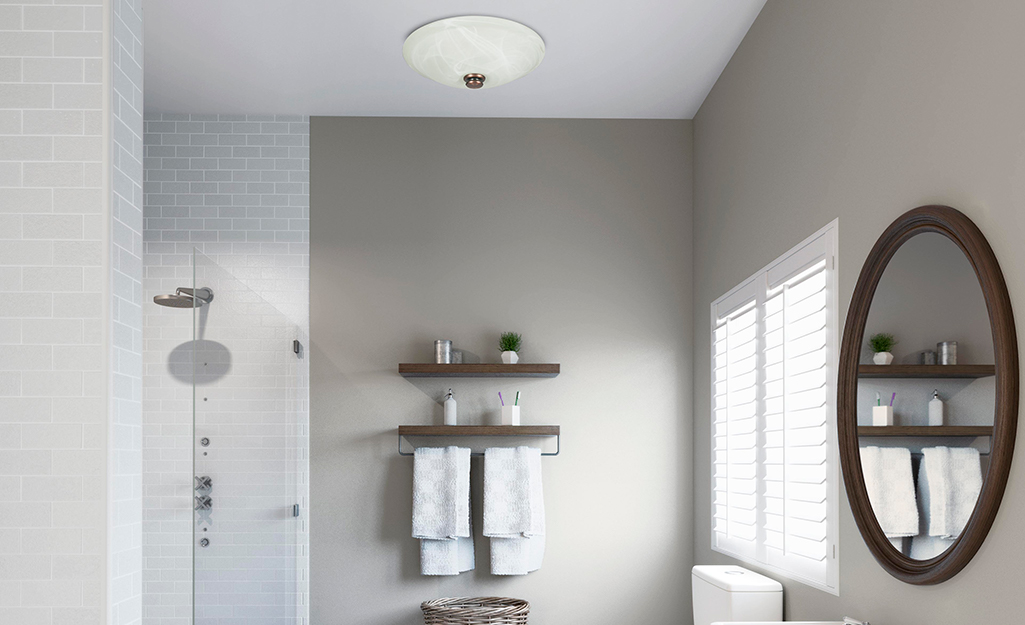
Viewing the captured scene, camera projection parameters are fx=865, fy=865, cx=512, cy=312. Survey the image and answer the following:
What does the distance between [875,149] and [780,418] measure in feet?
3.21

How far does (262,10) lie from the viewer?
118 inches

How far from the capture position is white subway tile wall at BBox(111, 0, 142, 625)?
211 cm

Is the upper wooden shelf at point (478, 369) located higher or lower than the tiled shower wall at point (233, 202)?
lower

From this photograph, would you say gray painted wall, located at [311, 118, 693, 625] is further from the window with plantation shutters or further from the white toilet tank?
the white toilet tank

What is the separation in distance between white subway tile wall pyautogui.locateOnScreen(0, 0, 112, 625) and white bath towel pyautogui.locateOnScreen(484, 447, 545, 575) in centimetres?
185

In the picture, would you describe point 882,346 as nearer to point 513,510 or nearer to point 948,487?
point 948,487

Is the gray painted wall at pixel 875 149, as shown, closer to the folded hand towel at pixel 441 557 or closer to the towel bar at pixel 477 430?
the towel bar at pixel 477 430

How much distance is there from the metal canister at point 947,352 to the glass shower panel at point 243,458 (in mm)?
1845

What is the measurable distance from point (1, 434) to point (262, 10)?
5.47 feet

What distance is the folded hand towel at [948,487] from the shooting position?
1.59 m

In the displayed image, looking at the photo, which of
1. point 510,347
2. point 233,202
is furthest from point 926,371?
point 233,202

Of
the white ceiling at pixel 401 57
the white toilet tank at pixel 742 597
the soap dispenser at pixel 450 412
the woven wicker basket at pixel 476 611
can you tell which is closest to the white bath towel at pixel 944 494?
the white toilet tank at pixel 742 597

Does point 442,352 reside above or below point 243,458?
above

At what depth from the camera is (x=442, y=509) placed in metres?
3.65
